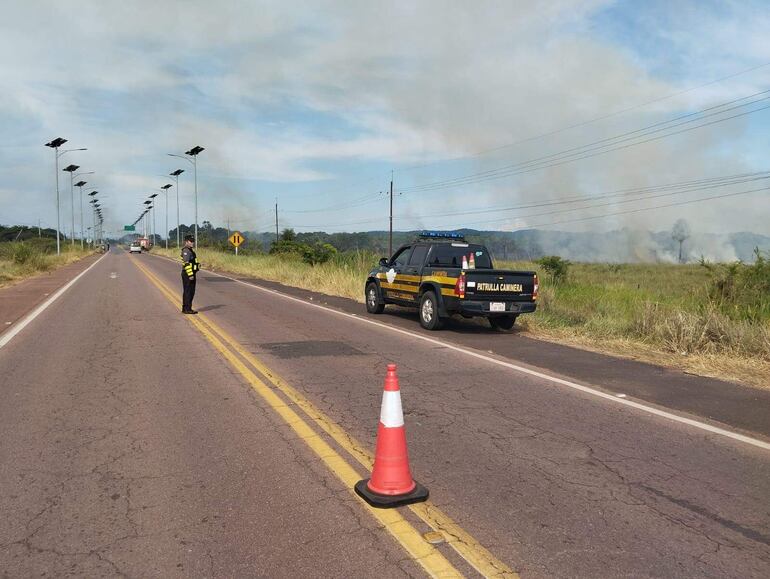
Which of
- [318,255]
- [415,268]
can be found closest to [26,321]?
[415,268]

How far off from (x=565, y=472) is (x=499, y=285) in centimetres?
711

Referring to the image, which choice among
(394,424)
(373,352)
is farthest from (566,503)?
(373,352)

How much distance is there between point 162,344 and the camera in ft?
32.8

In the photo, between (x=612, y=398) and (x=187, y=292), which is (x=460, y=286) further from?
(x=187, y=292)

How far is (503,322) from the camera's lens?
12.6 m

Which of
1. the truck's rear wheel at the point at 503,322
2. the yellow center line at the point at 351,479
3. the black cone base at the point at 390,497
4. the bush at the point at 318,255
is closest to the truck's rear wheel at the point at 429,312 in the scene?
the truck's rear wheel at the point at 503,322

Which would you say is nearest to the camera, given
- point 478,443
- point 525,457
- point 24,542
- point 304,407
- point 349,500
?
point 24,542

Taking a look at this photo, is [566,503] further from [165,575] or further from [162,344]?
[162,344]

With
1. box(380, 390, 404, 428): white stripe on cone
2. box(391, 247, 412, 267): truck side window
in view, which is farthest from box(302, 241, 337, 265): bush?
box(380, 390, 404, 428): white stripe on cone

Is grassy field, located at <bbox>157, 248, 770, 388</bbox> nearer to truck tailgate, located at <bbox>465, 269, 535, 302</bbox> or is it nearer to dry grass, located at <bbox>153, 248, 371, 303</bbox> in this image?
truck tailgate, located at <bbox>465, 269, 535, 302</bbox>

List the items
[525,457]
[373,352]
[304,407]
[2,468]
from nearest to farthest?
[2,468] → [525,457] → [304,407] → [373,352]

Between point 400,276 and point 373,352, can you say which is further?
point 400,276

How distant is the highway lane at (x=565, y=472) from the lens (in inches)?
131

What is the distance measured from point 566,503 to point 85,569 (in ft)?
9.41
